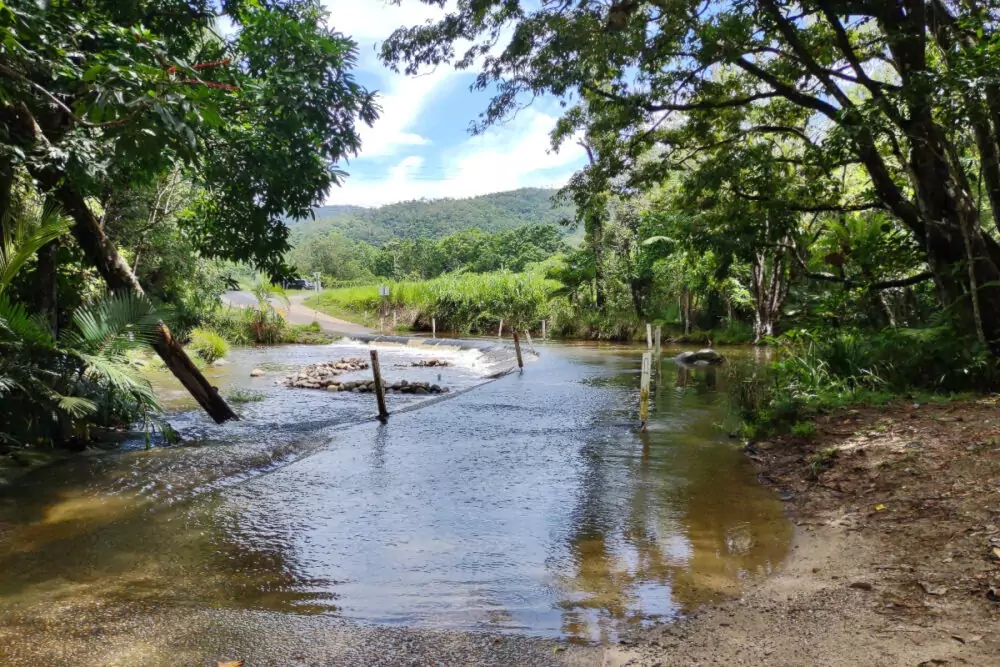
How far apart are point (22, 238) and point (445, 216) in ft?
381

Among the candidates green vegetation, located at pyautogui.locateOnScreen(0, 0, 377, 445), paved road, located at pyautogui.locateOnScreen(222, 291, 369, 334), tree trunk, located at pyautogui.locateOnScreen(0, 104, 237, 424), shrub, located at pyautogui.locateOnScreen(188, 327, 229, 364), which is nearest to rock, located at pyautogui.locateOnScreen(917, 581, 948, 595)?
green vegetation, located at pyautogui.locateOnScreen(0, 0, 377, 445)

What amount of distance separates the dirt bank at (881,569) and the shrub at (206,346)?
55.3 feet

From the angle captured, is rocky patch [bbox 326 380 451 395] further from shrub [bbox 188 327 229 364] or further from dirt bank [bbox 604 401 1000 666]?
dirt bank [bbox 604 401 1000 666]

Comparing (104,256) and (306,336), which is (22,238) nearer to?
(104,256)

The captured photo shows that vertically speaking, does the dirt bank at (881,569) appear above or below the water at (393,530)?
above

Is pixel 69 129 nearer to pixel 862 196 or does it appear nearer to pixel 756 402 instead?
pixel 756 402

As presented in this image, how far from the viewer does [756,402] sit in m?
9.63

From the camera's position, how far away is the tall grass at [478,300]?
3388 cm

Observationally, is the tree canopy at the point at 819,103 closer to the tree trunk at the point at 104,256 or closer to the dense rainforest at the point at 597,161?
the dense rainforest at the point at 597,161

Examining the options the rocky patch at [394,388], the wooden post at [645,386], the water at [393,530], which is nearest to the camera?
the water at [393,530]

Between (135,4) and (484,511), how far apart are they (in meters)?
6.31

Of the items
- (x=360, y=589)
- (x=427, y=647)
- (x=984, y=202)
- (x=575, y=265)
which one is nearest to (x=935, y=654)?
(x=427, y=647)

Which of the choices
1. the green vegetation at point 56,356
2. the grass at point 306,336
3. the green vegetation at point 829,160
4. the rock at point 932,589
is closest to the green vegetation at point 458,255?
the grass at point 306,336

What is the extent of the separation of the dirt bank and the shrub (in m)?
16.9
